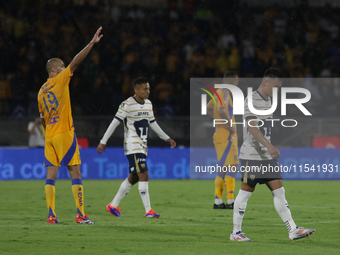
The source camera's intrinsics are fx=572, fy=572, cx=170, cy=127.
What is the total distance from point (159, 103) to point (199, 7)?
6249mm

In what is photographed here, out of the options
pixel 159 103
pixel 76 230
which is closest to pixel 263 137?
pixel 76 230

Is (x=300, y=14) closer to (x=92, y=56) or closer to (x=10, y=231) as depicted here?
(x=92, y=56)

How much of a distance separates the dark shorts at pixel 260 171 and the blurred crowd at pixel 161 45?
1214 centimetres

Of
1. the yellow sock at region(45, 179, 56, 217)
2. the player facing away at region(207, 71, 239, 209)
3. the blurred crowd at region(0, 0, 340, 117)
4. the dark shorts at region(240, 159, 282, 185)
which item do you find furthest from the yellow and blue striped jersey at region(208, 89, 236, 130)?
the blurred crowd at region(0, 0, 340, 117)

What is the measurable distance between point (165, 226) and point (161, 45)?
14922mm

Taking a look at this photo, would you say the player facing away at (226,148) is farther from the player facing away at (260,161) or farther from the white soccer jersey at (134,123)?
the player facing away at (260,161)

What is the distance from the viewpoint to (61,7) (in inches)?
891

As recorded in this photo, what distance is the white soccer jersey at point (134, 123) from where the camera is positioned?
896cm

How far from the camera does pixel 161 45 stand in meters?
22.1

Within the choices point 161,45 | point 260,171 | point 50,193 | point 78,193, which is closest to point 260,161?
point 260,171

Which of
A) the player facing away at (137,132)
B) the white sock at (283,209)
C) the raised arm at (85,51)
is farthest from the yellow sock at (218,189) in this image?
the raised arm at (85,51)

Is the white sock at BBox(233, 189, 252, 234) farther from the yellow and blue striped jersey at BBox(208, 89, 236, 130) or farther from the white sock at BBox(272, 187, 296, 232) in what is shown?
the yellow and blue striped jersey at BBox(208, 89, 236, 130)

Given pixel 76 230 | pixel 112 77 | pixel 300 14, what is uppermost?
pixel 300 14

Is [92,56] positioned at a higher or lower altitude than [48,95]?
higher
